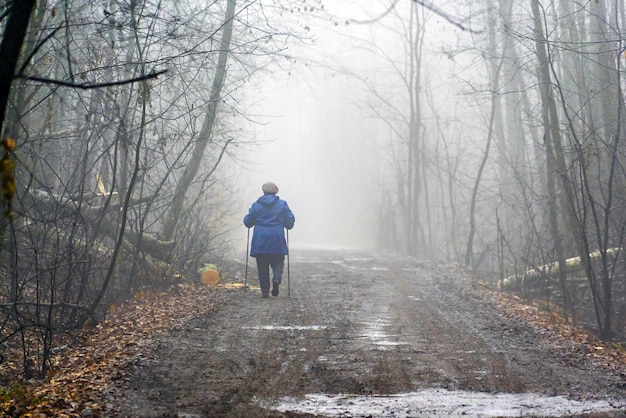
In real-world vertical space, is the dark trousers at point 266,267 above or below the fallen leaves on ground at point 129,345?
above

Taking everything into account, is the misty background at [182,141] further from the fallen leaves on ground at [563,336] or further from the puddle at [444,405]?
the puddle at [444,405]

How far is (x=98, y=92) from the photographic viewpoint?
35.6 feet

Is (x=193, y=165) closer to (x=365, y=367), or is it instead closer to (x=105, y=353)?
(x=105, y=353)

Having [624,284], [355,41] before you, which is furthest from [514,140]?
[624,284]

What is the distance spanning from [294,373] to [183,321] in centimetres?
331

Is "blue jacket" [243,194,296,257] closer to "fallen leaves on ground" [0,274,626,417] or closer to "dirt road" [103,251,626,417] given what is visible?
"dirt road" [103,251,626,417]

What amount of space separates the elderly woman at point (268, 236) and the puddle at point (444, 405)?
6.81m

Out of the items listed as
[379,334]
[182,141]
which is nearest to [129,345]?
[379,334]

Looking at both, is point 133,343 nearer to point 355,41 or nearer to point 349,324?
point 349,324

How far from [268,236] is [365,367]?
5.91 meters

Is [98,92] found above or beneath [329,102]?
beneath

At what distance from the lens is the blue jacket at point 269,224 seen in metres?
13.1

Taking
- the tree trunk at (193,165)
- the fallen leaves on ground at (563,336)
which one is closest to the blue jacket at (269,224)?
the tree trunk at (193,165)

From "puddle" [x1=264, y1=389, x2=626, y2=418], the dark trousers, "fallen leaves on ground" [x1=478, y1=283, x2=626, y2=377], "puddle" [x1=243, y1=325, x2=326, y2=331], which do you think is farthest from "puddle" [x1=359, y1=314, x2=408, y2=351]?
the dark trousers
